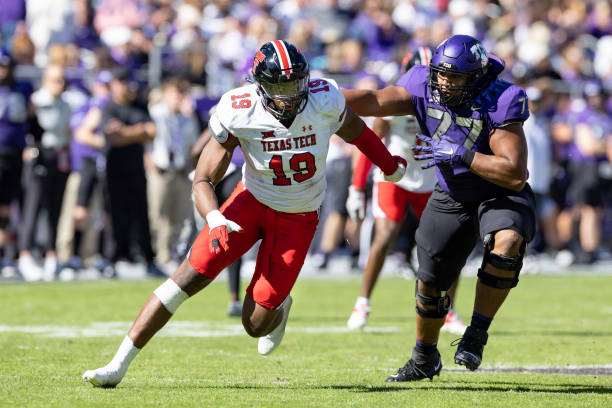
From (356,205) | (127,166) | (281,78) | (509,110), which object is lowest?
(127,166)

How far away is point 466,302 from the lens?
1091 cm

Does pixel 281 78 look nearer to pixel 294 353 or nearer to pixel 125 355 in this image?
pixel 125 355

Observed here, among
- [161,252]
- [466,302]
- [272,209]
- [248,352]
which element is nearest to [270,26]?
[161,252]

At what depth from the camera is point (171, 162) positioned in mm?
13156

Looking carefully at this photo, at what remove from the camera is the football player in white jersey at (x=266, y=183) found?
5473mm

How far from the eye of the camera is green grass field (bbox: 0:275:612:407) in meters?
5.43

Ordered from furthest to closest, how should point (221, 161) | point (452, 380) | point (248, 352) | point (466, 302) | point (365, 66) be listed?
point (365, 66) → point (466, 302) → point (248, 352) → point (452, 380) → point (221, 161)

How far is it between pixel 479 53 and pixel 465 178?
71 cm

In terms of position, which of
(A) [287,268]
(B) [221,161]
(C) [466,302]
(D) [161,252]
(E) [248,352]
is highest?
(B) [221,161]

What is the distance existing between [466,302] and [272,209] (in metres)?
5.44

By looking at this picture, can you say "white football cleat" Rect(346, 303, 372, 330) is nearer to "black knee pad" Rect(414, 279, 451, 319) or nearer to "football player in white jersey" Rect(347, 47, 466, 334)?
"football player in white jersey" Rect(347, 47, 466, 334)

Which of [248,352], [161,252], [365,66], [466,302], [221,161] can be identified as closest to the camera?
[221,161]

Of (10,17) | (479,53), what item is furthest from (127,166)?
(479,53)

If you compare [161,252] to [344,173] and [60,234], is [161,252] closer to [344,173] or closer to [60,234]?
[60,234]
